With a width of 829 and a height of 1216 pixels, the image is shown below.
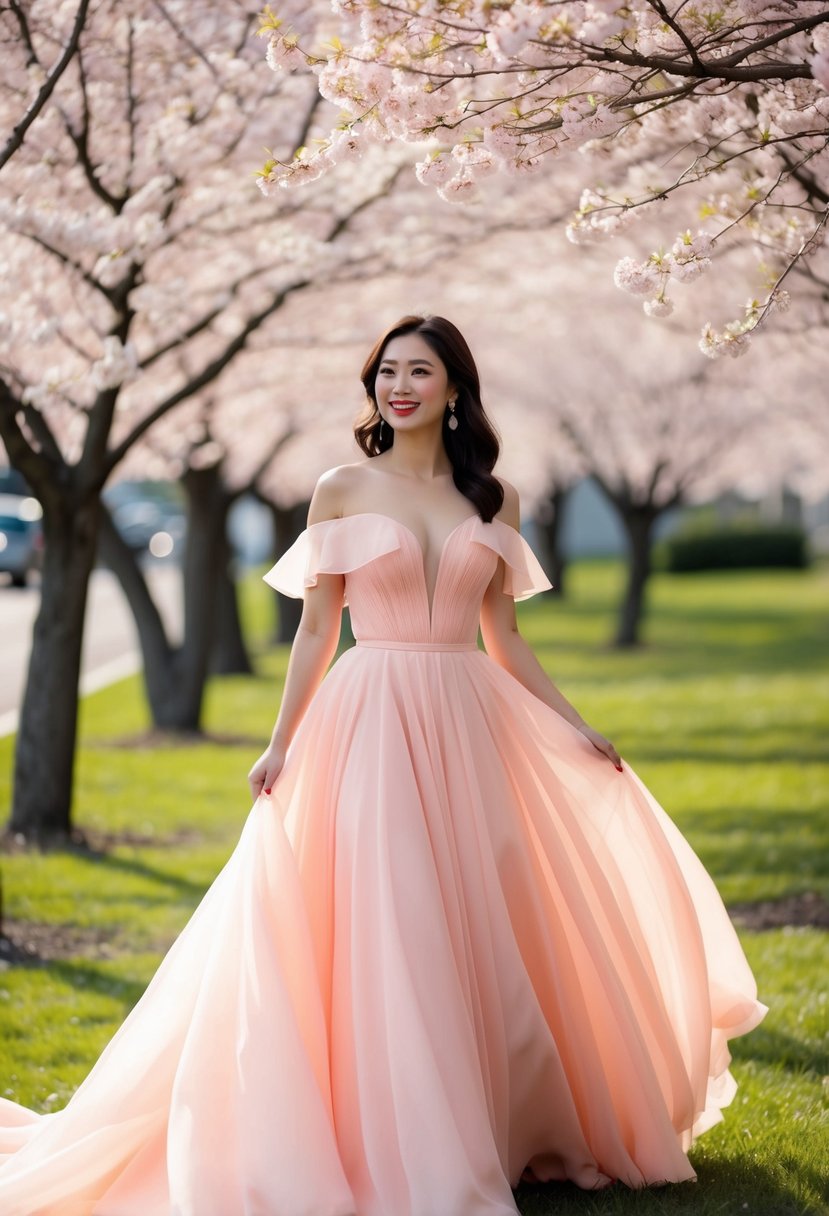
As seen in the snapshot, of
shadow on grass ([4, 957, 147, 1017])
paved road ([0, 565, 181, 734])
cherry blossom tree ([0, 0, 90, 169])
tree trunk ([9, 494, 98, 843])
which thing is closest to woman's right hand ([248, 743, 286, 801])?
shadow on grass ([4, 957, 147, 1017])

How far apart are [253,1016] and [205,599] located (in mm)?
9827

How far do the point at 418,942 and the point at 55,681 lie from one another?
17.2 feet

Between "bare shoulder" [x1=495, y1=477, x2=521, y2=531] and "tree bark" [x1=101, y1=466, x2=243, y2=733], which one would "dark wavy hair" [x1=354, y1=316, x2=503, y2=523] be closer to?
"bare shoulder" [x1=495, y1=477, x2=521, y2=531]

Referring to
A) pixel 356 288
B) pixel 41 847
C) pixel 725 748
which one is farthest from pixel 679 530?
pixel 41 847

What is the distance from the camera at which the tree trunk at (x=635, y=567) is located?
20375 millimetres

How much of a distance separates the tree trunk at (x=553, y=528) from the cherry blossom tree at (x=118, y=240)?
19816mm

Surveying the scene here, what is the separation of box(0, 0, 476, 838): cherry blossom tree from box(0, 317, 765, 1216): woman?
2.09m

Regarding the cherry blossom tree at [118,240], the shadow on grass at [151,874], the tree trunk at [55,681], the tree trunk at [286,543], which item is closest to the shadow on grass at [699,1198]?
the cherry blossom tree at [118,240]

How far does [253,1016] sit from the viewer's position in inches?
131

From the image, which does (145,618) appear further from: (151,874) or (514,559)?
(514,559)

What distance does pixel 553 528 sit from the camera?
29.5 metres

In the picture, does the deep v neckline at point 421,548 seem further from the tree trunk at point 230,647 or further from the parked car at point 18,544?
the parked car at point 18,544

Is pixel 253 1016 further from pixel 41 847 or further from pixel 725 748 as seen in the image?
pixel 725 748

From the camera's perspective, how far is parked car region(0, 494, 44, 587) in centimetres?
2734
